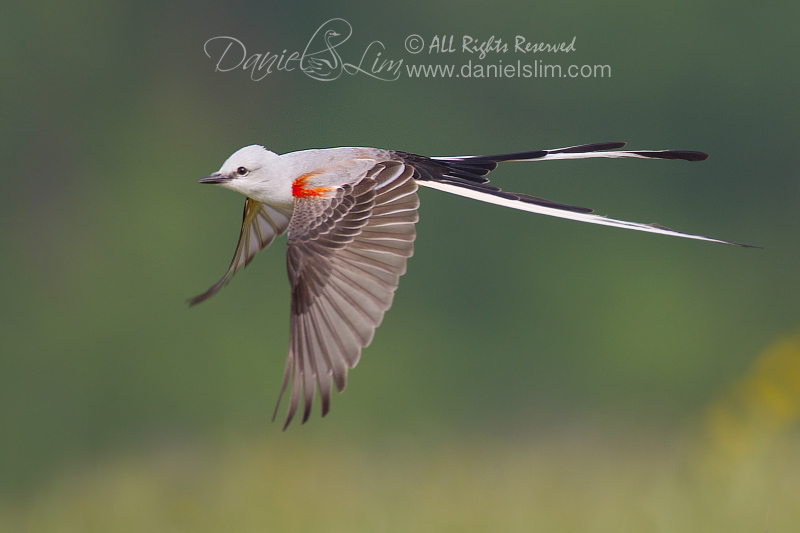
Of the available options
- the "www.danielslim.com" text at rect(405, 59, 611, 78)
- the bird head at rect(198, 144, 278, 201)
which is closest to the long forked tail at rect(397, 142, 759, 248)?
the bird head at rect(198, 144, 278, 201)

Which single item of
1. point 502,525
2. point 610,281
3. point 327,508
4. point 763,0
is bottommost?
point 327,508

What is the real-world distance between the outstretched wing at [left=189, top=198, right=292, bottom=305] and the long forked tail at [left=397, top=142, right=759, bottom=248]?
62 cm

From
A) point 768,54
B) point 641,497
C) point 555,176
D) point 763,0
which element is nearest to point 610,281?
point 555,176

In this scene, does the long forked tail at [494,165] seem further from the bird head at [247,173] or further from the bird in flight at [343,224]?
the bird head at [247,173]

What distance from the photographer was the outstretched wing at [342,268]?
2904 millimetres

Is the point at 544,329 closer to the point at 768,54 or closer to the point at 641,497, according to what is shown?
the point at 768,54

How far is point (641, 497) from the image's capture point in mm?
3787

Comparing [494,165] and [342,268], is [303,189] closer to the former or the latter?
[342,268]

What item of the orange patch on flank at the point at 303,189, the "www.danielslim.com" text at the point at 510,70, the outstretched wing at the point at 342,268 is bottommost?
the outstretched wing at the point at 342,268

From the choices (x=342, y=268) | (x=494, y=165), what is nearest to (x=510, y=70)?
(x=494, y=165)

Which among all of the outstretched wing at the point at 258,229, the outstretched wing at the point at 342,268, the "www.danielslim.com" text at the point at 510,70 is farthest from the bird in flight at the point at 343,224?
the "www.danielslim.com" text at the point at 510,70

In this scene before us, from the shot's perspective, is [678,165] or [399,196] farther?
[678,165]

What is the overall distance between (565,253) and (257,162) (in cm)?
851

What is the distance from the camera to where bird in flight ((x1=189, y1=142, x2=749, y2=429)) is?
2930 millimetres
